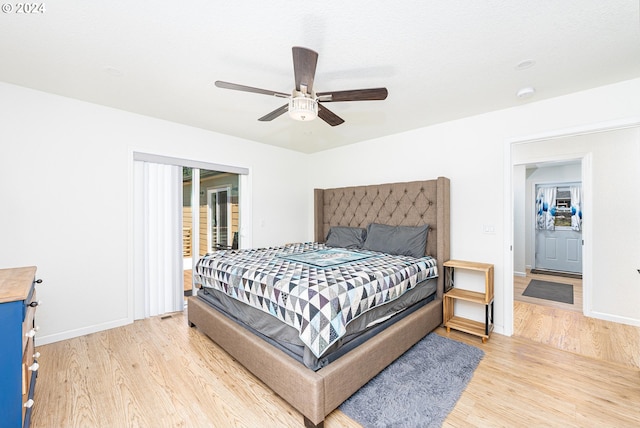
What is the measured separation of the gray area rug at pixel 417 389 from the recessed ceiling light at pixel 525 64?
2525 millimetres

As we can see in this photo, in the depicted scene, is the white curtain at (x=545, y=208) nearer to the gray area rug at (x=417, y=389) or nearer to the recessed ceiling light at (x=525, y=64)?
the gray area rug at (x=417, y=389)

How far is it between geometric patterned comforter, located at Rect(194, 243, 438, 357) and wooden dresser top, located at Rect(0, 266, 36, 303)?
126 centimetres

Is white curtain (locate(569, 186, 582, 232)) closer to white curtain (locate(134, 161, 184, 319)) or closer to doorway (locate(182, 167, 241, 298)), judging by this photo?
doorway (locate(182, 167, 241, 298))

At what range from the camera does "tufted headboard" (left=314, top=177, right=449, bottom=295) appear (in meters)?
3.23

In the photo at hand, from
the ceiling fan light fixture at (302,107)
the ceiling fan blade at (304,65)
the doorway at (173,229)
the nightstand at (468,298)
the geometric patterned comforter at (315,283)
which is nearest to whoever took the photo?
the ceiling fan blade at (304,65)

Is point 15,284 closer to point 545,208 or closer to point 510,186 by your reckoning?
point 510,186

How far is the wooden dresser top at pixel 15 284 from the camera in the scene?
1.41 metres

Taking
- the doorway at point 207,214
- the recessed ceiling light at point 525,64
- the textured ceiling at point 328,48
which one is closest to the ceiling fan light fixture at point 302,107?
the textured ceiling at point 328,48

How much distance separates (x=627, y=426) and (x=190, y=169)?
469cm

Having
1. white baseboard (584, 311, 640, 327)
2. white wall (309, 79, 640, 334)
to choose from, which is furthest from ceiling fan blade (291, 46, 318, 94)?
white baseboard (584, 311, 640, 327)

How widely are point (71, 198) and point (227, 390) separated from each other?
8.39 ft

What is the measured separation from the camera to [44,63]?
215cm

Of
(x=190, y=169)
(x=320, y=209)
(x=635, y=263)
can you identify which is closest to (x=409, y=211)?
(x=320, y=209)

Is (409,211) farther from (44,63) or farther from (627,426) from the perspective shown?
(44,63)
